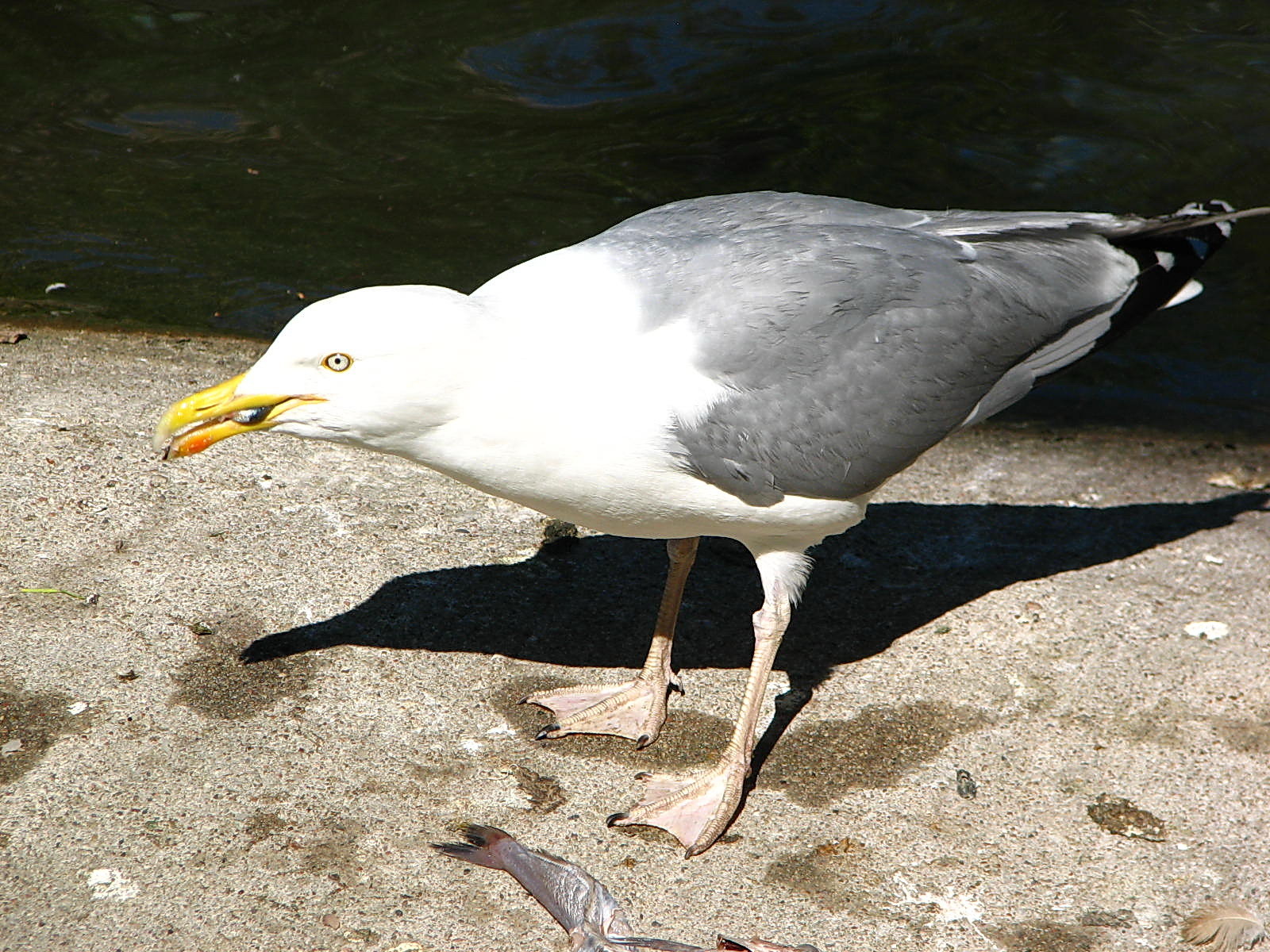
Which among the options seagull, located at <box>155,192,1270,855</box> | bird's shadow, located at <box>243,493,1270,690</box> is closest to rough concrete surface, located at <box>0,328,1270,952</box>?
bird's shadow, located at <box>243,493,1270,690</box>

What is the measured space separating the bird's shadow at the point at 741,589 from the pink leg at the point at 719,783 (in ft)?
1.54

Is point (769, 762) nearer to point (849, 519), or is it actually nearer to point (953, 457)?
point (849, 519)

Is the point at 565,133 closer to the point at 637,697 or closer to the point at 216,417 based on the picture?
the point at 637,697

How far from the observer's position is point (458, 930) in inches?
118

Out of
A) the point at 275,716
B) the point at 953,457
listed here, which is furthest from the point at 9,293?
the point at 953,457

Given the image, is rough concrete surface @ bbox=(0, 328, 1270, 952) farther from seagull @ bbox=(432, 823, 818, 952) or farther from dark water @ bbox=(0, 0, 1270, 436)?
dark water @ bbox=(0, 0, 1270, 436)

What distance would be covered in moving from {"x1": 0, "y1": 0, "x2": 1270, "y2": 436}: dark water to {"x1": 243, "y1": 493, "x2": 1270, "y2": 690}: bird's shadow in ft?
3.87

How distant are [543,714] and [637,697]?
0.98 feet

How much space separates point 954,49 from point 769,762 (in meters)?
6.60

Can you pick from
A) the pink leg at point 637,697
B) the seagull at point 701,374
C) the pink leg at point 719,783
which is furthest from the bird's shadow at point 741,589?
the pink leg at point 719,783

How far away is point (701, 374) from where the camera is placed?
331cm

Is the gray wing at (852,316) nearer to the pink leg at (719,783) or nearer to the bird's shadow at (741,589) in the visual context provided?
the pink leg at (719,783)

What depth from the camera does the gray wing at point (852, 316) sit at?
3361 millimetres

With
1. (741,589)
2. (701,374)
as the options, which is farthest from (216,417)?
(741,589)
